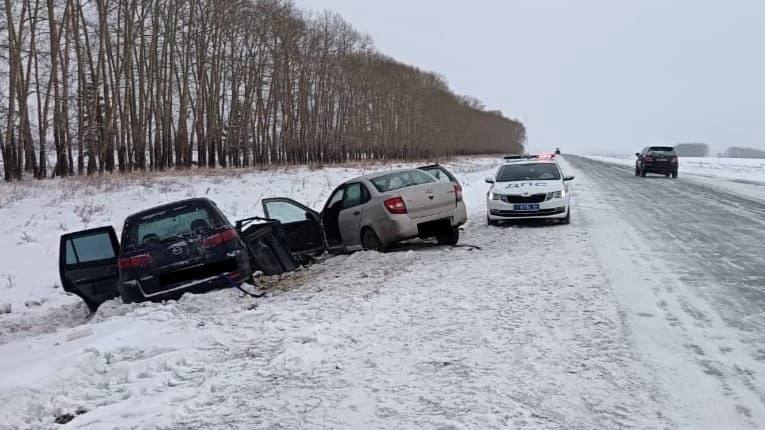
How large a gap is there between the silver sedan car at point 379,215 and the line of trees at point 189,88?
850 inches

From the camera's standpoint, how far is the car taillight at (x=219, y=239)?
732 cm

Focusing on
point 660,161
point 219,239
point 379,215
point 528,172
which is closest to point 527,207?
point 528,172

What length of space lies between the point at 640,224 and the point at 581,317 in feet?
25.9

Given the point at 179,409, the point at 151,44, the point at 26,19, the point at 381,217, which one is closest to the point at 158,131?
the point at 151,44

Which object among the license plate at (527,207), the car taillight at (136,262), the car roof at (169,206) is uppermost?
the car roof at (169,206)

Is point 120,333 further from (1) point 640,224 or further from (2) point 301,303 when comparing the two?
(1) point 640,224

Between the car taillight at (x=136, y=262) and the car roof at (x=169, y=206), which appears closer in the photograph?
the car taillight at (x=136, y=262)

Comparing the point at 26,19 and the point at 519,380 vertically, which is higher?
the point at 26,19

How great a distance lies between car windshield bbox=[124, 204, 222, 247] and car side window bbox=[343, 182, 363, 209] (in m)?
3.55

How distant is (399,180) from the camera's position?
10.7m

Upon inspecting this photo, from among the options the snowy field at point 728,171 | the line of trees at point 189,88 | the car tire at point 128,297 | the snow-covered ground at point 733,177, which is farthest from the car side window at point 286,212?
the snowy field at point 728,171

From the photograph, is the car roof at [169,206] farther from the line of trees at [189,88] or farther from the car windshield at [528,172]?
the line of trees at [189,88]

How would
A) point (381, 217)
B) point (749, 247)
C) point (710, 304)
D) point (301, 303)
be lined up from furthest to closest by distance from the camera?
point (381, 217) → point (749, 247) → point (301, 303) → point (710, 304)

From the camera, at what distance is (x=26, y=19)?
92.9 feet
